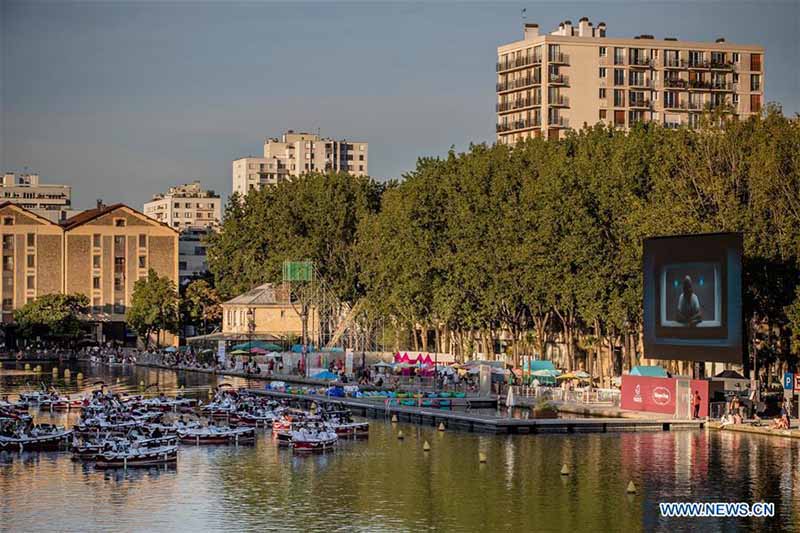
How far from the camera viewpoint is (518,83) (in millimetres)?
158875

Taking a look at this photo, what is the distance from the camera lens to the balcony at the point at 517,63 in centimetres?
15612

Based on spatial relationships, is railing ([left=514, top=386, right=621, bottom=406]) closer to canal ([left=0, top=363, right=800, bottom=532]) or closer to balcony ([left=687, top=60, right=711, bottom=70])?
canal ([left=0, top=363, right=800, bottom=532])

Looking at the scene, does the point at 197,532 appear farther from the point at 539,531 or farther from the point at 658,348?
the point at 658,348

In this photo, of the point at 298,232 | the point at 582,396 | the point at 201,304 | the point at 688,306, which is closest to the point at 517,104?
the point at 298,232

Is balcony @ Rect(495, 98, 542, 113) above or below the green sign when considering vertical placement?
above

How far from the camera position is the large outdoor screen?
78.5 meters

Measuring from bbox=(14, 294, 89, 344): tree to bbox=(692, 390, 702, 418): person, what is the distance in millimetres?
106124

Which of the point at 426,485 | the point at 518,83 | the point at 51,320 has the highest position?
the point at 518,83

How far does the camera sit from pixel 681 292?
8169cm

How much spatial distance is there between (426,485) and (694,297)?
24.1 meters

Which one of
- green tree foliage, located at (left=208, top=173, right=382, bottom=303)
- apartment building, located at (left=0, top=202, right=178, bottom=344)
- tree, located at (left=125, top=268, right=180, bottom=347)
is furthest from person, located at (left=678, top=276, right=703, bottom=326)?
apartment building, located at (left=0, top=202, right=178, bottom=344)

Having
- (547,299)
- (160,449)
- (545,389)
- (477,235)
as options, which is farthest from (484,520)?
(477,235)

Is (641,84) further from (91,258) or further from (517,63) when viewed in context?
(91,258)

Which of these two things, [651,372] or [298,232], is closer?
[651,372]
